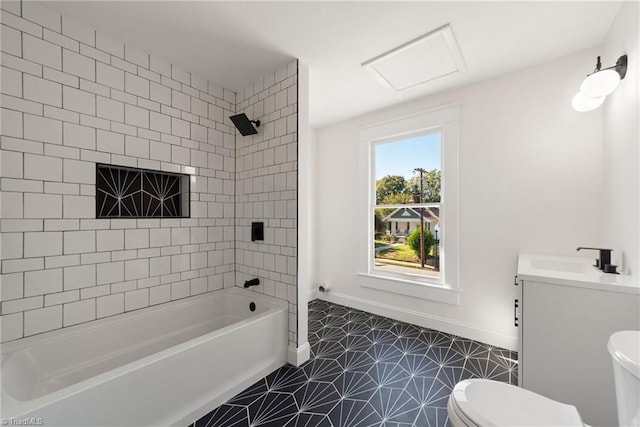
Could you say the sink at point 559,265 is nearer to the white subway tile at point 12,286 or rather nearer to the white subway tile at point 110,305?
the white subway tile at point 110,305

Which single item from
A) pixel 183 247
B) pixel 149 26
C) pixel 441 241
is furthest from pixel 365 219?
pixel 149 26

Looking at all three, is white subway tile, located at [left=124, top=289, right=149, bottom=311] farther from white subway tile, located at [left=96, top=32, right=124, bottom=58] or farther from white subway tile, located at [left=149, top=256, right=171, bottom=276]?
white subway tile, located at [left=96, top=32, right=124, bottom=58]

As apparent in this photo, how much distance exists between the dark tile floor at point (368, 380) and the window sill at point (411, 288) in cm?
36

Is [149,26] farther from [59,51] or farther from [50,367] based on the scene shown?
[50,367]

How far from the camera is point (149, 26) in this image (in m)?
1.78

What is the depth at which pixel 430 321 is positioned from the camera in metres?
2.78

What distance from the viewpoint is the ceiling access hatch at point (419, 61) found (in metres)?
1.87

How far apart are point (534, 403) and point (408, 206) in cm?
215

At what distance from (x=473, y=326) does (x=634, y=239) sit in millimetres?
1526

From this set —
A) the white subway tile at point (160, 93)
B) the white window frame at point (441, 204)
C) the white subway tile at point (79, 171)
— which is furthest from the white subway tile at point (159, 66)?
the white window frame at point (441, 204)

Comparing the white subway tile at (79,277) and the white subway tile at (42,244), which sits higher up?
the white subway tile at (42,244)

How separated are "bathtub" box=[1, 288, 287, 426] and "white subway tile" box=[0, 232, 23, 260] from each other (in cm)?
51

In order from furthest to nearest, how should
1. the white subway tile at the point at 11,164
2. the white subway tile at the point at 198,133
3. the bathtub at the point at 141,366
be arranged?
the white subway tile at the point at 198,133 → the white subway tile at the point at 11,164 → the bathtub at the point at 141,366

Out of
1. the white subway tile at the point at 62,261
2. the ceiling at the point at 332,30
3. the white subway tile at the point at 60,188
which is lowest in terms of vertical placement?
the white subway tile at the point at 62,261
